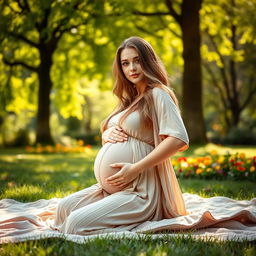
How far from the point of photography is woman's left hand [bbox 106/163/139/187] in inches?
117

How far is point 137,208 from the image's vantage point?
301cm

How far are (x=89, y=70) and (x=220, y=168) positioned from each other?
943 centimetres

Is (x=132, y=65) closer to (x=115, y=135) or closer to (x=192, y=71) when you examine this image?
(x=115, y=135)

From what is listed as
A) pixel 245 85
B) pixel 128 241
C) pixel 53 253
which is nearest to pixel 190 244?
pixel 128 241

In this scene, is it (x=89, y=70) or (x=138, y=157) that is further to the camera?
(x=89, y=70)

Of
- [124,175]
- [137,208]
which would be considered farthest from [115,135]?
[137,208]

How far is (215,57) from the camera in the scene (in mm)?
15195

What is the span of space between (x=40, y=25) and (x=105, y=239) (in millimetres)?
9585

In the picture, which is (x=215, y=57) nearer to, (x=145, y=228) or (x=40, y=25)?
(x=40, y=25)

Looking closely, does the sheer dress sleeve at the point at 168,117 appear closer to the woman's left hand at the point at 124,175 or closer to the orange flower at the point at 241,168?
the woman's left hand at the point at 124,175

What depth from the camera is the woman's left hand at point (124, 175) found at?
9.77 ft

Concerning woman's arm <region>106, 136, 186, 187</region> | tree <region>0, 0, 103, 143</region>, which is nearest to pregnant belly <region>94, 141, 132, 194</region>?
woman's arm <region>106, 136, 186, 187</region>

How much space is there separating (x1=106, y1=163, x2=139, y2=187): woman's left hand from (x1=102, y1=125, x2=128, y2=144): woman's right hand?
0.86 ft

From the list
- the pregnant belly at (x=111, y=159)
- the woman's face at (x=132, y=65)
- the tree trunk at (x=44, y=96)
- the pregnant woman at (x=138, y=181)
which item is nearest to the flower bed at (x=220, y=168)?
the pregnant woman at (x=138, y=181)
